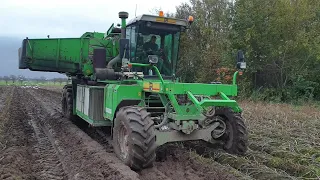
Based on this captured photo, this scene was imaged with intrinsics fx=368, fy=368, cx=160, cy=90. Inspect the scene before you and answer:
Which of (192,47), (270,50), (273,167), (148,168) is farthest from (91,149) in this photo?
(192,47)

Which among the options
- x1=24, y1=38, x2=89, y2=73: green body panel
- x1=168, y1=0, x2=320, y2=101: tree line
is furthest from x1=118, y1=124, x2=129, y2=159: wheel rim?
x1=168, y1=0, x2=320, y2=101: tree line

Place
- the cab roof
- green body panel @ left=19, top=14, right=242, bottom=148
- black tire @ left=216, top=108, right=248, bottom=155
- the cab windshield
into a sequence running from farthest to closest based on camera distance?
the cab windshield < the cab roof < black tire @ left=216, top=108, right=248, bottom=155 < green body panel @ left=19, top=14, right=242, bottom=148

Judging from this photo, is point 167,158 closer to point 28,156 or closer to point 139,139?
point 139,139

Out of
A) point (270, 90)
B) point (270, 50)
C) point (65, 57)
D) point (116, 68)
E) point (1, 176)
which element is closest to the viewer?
point (1, 176)

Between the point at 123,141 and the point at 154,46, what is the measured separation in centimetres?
268

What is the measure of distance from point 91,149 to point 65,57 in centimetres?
458

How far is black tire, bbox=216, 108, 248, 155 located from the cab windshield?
77.7 inches

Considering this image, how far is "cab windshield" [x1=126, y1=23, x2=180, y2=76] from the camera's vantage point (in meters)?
8.25

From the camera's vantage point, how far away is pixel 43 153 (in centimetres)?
777

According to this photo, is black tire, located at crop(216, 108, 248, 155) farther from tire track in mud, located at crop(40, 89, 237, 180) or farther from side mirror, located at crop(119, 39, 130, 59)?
side mirror, located at crop(119, 39, 130, 59)

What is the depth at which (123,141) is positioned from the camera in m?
6.70

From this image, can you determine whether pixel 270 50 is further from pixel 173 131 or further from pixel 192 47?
pixel 173 131

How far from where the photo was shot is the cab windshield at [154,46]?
8250 mm

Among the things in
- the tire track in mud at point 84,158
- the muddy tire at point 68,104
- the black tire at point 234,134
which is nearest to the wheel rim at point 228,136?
the black tire at point 234,134
